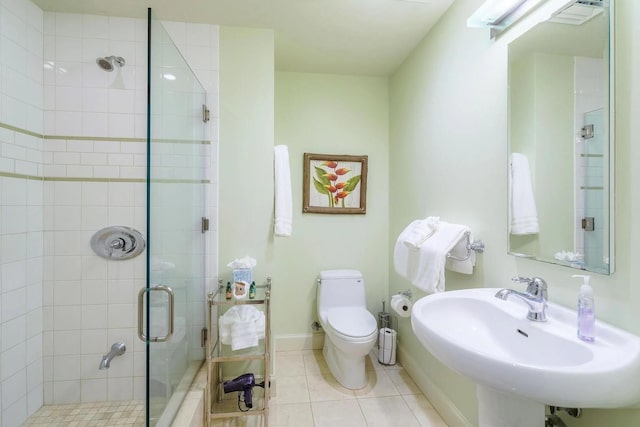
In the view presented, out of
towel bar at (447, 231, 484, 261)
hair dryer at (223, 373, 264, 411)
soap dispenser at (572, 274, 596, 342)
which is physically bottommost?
hair dryer at (223, 373, 264, 411)

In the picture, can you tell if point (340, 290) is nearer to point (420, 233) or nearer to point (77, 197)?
point (420, 233)

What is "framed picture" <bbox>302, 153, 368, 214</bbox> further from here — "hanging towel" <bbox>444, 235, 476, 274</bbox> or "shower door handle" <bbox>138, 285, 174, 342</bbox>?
"shower door handle" <bbox>138, 285, 174, 342</bbox>

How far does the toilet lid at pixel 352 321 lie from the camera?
73.5 inches

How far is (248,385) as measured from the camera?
164 centimetres

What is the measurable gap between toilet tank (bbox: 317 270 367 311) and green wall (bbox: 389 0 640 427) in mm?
320

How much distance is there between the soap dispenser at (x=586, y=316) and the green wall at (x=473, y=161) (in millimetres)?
101

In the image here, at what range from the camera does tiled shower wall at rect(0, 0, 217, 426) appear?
5.25ft

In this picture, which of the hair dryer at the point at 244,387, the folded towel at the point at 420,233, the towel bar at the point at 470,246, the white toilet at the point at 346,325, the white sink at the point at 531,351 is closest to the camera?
the white sink at the point at 531,351

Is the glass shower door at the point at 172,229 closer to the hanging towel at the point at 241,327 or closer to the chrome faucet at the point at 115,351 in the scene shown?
the hanging towel at the point at 241,327

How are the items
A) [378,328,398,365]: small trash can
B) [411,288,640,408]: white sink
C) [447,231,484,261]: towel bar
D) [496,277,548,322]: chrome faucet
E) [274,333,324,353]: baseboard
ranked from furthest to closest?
[274,333,324,353]: baseboard
[378,328,398,365]: small trash can
[447,231,484,261]: towel bar
[496,277,548,322]: chrome faucet
[411,288,640,408]: white sink

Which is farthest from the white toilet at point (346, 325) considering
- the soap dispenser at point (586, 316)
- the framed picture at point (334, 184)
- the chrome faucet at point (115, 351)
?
the chrome faucet at point (115, 351)

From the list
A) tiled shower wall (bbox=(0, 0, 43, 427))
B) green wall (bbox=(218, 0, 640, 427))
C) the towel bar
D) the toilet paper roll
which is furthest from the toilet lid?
tiled shower wall (bbox=(0, 0, 43, 427))

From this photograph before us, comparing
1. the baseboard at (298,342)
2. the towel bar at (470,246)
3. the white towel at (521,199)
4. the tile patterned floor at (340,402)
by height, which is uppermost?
the white towel at (521,199)

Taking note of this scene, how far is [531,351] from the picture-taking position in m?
0.96
